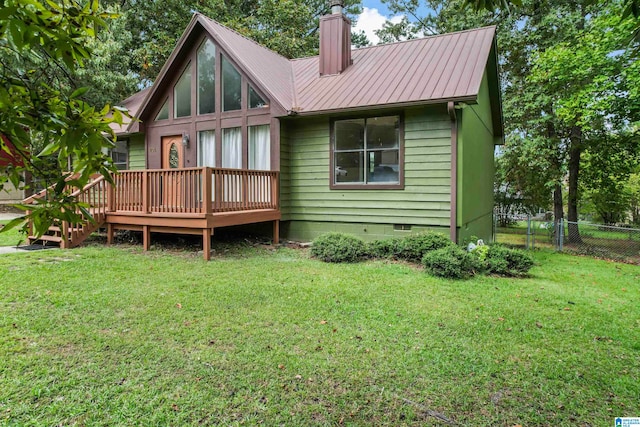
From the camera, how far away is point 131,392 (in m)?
2.61

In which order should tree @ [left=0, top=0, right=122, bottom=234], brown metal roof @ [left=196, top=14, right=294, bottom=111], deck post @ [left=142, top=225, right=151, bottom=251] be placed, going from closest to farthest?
1. tree @ [left=0, top=0, right=122, bottom=234]
2. deck post @ [left=142, top=225, right=151, bottom=251]
3. brown metal roof @ [left=196, top=14, right=294, bottom=111]

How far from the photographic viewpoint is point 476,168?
32.8 feet

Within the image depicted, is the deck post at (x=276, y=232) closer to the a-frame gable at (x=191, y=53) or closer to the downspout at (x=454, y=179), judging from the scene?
the a-frame gable at (x=191, y=53)

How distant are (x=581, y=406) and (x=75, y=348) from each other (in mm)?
3844

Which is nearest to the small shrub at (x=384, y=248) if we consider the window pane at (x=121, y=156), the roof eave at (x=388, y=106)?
the roof eave at (x=388, y=106)

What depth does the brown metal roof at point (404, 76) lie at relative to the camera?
780 centimetres

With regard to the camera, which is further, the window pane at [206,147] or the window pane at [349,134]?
the window pane at [206,147]

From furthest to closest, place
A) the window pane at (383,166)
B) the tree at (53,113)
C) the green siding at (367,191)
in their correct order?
the window pane at (383,166) < the green siding at (367,191) < the tree at (53,113)

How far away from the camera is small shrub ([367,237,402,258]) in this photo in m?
7.47

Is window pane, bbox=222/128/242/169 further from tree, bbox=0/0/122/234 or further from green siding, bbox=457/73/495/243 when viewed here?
tree, bbox=0/0/122/234

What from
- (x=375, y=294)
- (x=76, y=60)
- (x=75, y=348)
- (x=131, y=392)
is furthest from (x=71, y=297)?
(x=76, y=60)

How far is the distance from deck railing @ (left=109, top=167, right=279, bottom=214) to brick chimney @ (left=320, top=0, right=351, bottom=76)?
Answer: 3.73 m

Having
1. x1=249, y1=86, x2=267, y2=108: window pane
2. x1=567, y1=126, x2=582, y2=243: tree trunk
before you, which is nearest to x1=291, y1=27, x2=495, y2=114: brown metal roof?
x1=249, y1=86, x2=267, y2=108: window pane

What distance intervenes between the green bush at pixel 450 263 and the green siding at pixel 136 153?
8872mm
